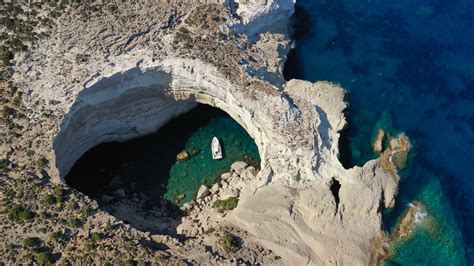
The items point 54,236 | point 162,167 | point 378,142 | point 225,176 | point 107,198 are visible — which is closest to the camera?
→ point 54,236

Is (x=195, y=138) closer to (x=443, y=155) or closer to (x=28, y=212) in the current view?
(x=28, y=212)

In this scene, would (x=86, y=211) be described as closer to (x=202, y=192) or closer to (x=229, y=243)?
(x=202, y=192)

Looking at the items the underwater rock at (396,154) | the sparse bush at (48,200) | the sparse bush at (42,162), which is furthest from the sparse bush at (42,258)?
the underwater rock at (396,154)

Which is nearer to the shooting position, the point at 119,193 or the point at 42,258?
the point at 42,258

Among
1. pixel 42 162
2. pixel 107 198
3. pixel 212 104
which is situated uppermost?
pixel 212 104

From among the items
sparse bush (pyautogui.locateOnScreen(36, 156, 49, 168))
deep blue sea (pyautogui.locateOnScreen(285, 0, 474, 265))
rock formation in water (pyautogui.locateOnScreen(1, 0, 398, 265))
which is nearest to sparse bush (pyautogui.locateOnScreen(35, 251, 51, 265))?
rock formation in water (pyautogui.locateOnScreen(1, 0, 398, 265))

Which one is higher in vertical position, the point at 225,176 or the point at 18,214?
the point at 225,176

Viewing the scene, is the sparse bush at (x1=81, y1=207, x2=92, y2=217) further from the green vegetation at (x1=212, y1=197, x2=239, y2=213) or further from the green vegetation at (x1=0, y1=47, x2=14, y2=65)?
the green vegetation at (x1=0, y1=47, x2=14, y2=65)

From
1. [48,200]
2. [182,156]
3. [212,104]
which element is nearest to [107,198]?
[48,200]

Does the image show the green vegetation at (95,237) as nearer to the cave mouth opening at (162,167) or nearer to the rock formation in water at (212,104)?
the rock formation in water at (212,104)
